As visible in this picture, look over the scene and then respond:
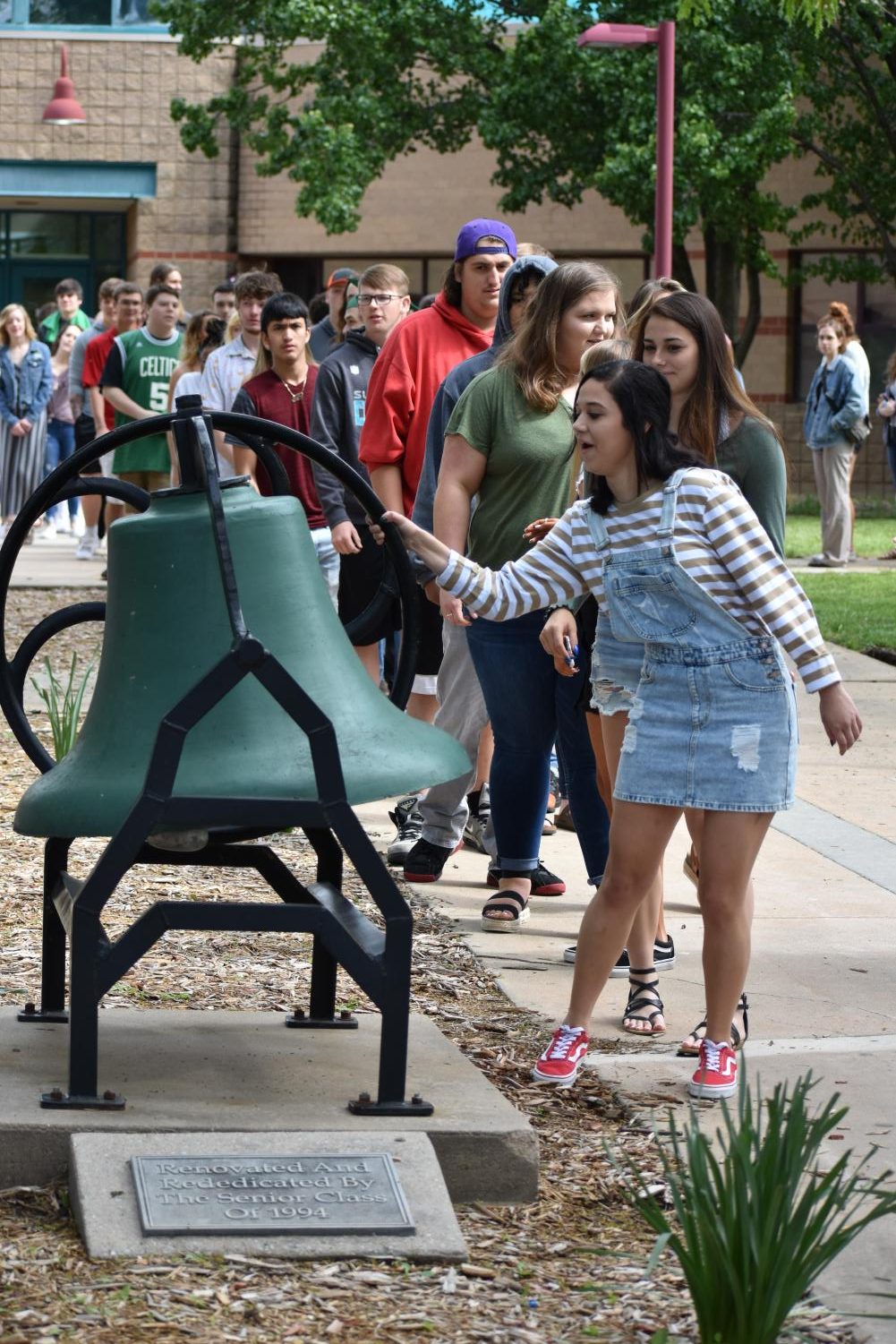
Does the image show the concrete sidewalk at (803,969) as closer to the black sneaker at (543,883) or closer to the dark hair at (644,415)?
the black sneaker at (543,883)

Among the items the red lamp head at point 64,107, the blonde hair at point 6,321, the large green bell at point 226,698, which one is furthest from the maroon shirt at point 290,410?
the red lamp head at point 64,107

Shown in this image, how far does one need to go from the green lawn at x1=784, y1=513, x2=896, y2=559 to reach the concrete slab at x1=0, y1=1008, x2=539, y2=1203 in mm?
13789

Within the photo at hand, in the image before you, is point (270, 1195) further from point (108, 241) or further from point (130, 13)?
point (108, 241)

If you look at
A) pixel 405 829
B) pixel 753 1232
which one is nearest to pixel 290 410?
pixel 405 829

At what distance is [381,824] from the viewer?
7.52 m

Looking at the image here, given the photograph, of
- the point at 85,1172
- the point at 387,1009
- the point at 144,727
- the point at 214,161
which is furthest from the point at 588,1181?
the point at 214,161

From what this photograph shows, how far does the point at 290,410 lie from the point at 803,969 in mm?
3830

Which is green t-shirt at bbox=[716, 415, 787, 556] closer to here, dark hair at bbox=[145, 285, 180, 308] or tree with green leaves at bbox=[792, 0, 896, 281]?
dark hair at bbox=[145, 285, 180, 308]

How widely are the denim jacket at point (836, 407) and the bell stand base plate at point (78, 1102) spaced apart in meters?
14.3

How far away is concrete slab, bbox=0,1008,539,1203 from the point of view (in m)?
3.73

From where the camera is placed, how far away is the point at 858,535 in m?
21.2

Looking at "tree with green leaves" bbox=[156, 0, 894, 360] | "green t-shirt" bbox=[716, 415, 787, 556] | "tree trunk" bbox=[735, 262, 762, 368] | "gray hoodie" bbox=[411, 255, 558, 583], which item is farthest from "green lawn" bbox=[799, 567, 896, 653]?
"tree trunk" bbox=[735, 262, 762, 368]

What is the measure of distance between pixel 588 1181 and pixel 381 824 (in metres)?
3.67

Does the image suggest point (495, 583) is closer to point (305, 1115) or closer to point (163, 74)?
point (305, 1115)
